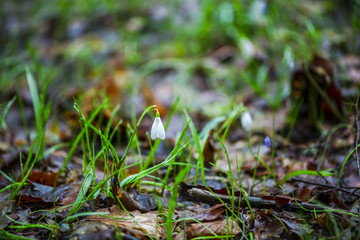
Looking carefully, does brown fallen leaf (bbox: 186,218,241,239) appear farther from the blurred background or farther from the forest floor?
the blurred background

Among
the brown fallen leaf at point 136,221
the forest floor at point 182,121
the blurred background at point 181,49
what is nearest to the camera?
the brown fallen leaf at point 136,221

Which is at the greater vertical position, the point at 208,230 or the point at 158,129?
the point at 158,129

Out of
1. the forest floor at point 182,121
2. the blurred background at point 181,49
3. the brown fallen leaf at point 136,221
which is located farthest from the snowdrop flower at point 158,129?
the blurred background at point 181,49

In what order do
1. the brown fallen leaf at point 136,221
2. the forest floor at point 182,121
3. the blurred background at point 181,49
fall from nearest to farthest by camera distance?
the brown fallen leaf at point 136,221 < the forest floor at point 182,121 < the blurred background at point 181,49

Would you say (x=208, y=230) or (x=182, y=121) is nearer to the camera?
(x=208, y=230)

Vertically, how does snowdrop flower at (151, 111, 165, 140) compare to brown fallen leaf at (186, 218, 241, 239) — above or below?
above

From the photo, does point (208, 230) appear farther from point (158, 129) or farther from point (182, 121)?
point (182, 121)

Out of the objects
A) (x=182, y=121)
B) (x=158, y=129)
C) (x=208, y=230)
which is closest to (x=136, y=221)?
(x=208, y=230)

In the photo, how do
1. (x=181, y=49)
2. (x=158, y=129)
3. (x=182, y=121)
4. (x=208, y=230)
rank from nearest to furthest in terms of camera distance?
Answer: (x=208, y=230) → (x=158, y=129) → (x=182, y=121) → (x=181, y=49)

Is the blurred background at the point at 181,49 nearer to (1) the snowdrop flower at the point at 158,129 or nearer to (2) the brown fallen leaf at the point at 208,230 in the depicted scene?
(1) the snowdrop flower at the point at 158,129


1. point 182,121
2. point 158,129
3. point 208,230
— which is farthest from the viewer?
point 182,121

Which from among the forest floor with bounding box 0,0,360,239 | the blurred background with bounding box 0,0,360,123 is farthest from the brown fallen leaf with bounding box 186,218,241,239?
the blurred background with bounding box 0,0,360,123

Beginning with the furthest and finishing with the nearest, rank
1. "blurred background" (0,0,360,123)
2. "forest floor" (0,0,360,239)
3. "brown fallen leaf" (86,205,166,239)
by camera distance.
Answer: "blurred background" (0,0,360,123), "forest floor" (0,0,360,239), "brown fallen leaf" (86,205,166,239)

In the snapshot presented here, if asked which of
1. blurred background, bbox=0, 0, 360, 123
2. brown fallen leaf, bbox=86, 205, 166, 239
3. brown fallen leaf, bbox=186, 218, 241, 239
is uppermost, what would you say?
blurred background, bbox=0, 0, 360, 123
